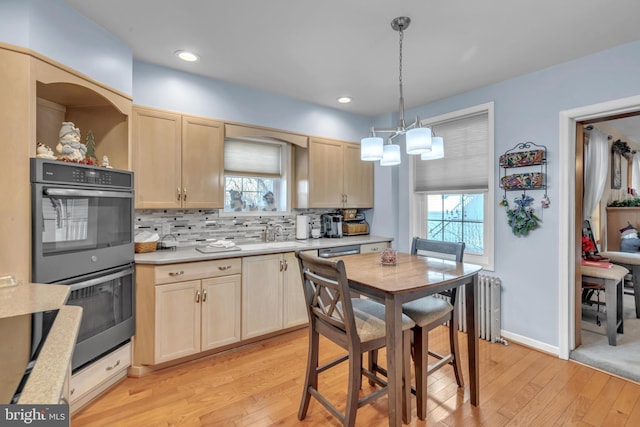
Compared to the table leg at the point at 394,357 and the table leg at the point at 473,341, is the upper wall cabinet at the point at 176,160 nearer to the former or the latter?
the table leg at the point at 394,357

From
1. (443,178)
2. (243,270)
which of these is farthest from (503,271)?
(243,270)

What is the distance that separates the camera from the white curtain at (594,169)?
3922mm

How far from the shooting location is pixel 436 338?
10.2 ft

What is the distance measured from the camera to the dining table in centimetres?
158

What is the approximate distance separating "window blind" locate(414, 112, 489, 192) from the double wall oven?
10.1ft

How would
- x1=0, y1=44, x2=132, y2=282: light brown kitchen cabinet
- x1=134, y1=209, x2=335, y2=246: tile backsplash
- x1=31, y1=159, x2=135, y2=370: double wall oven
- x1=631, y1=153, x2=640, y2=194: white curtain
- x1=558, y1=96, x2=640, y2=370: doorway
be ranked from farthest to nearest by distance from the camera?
x1=631, y1=153, x2=640, y2=194: white curtain, x1=134, y1=209, x2=335, y2=246: tile backsplash, x1=558, y1=96, x2=640, y2=370: doorway, x1=31, y1=159, x2=135, y2=370: double wall oven, x1=0, y1=44, x2=132, y2=282: light brown kitchen cabinet

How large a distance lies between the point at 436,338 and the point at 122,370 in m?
2.74

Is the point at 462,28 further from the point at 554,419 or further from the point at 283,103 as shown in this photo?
the point at 554,419

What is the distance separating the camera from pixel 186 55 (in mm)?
2566

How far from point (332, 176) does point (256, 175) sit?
931 mm

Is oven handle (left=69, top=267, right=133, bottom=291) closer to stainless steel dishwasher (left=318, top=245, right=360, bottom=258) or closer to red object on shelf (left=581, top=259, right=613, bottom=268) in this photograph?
stainless steel dishwasher (left=318, top=245, right=360, bottom=258)

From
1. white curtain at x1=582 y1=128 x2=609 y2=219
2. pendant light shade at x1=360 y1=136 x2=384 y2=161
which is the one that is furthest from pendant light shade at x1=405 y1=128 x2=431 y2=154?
white curtain at x1=582 y1=128 x2=609 y2=219

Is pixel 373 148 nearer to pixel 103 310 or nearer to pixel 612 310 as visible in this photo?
pixel 103 310

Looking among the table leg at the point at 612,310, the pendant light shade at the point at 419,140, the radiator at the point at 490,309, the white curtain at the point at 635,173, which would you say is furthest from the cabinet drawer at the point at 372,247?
the white curtain at the point at 635,173
